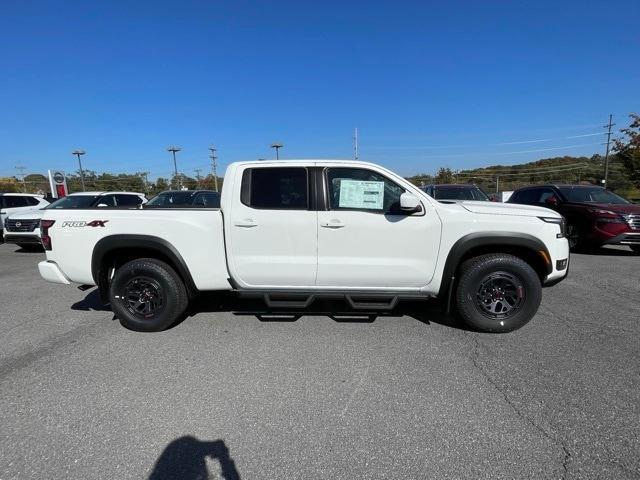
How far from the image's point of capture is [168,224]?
401cm

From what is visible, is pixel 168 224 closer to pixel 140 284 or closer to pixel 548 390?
pixel 140 284

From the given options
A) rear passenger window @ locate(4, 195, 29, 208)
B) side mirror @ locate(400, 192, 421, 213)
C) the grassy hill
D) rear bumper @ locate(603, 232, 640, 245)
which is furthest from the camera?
the grassy hill

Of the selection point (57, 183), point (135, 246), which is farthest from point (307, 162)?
point (57, 183)

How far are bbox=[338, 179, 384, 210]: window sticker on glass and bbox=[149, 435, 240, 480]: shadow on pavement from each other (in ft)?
8.40

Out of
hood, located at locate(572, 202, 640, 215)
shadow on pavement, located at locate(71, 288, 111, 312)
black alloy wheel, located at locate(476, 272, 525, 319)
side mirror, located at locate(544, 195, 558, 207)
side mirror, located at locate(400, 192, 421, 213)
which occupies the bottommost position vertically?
shadow on pavement, located at locate(71, 288, 111, 312)

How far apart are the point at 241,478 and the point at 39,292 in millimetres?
5802

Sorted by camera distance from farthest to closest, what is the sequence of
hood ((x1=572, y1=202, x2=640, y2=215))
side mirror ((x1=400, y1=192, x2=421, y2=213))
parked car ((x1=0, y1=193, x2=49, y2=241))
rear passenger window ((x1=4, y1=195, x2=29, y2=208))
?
rear passenger window ((x1=4, y1=195, x2=29, y2=208)) < parked car ((x1=0, y1=193, x2=49, y2=241)) < hood ((x1=572, y1=202, x2=640, y2=215)) < side mirror ((x1=400, y1=192, x2=421, y2=213))

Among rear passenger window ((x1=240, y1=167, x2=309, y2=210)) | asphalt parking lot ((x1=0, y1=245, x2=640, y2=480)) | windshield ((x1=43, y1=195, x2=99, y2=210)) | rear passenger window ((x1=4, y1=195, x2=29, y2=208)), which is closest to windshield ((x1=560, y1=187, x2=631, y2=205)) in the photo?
asphalt parking lot ((x1=0, y1=245, x2=640, y2=480))

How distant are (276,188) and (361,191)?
953mm

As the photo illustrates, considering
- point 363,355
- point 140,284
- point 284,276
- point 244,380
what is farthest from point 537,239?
point 140,284

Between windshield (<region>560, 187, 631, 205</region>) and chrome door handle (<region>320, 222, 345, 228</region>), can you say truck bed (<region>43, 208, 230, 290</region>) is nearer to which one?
chrome door handle (<region>320, 222, 345, 228</region>)

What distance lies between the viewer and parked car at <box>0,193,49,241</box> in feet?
38.5

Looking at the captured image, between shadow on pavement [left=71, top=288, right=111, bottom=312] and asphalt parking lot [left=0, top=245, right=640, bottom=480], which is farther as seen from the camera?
shadow on pavement [left=71, top=288, right=111, bottom=312]

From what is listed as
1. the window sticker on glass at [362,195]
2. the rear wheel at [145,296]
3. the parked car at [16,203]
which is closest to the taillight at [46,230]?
the rear wheel at [145,296]
